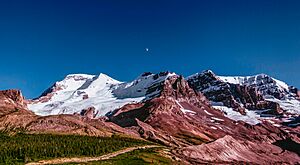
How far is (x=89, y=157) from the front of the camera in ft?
554

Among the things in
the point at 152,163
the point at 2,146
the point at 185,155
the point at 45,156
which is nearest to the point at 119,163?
the point at 152,163

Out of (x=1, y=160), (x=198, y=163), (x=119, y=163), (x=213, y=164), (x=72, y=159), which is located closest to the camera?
(x=119, y=163)

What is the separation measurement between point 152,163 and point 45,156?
50441 mm

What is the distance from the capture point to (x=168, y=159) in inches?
6565

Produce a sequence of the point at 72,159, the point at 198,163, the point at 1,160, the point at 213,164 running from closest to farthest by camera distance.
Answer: the point at 1,160 → the point at 72,159 → the point at 198,163 → the point at 213,164

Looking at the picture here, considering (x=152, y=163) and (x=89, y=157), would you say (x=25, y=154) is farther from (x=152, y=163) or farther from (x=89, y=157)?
(x=152, y=163)

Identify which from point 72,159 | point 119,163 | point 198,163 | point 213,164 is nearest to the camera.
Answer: point 119,163

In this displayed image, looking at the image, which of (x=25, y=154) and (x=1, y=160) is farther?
(x=25, y=154)

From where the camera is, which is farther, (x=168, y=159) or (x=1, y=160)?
(x=168, y=159)

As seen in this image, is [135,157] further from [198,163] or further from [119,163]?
[198,163]

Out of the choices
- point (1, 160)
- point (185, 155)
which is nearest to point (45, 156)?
point (1, 160)

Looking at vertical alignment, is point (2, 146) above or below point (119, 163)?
above

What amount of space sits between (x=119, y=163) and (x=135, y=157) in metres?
18.7

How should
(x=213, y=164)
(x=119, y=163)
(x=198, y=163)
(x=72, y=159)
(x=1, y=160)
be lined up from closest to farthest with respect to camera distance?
1. (x=119, y=163)
2. (x=1, y=160)
3. (x=72, y=159)
4. (x=198, y=163)
5. (x=213, y=164)
